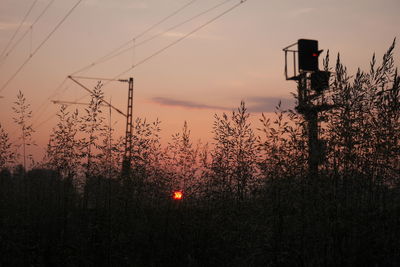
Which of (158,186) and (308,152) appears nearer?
(308,152)

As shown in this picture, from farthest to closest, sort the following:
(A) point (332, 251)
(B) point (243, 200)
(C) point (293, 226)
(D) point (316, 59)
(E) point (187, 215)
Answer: (D) point (316, 59), (E) point (187, 215), (B) point (243, 200), (C) point (293, 226), (A) point (332, 251)

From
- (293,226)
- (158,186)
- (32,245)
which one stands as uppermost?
(158,186)

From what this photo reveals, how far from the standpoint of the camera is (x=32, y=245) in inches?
322

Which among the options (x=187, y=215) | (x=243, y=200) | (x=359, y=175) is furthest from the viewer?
(x=187, y=215)

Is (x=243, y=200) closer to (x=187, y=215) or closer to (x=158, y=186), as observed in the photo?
(x=187, y=215)

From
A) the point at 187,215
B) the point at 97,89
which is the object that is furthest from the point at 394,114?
the point at 97,89

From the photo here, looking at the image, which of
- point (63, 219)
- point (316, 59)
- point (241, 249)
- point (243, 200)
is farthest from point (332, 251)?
point (316, 59)

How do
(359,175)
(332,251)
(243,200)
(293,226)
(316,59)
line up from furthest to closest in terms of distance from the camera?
1. (316,59)
2. (243,200)
3. (359,175)
4. (293,226)
5. (332,251)

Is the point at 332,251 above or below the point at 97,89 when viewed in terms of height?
below

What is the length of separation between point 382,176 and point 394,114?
3.49ft

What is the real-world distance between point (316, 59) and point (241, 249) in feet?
24.7

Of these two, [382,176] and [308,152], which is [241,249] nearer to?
[308,152]

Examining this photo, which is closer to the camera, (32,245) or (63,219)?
(32,245)

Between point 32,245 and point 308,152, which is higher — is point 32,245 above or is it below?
below
